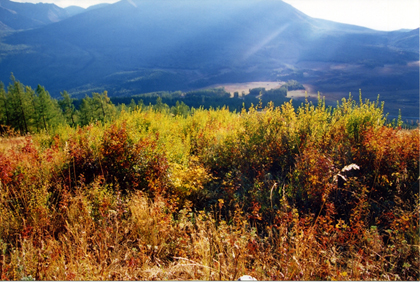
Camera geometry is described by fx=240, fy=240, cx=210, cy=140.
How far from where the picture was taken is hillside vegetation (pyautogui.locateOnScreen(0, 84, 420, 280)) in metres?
2.94

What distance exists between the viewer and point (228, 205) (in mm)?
4691

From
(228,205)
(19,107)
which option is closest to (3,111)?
(19,107)

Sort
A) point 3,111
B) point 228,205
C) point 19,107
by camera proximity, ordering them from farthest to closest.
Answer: point 3,111 → point 19,107 → point 228,205

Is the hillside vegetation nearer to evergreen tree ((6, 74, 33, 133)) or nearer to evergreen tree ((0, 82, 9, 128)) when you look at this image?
evergreen tree ((6, 74, 33, 133))

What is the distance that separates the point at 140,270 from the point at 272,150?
150 inches

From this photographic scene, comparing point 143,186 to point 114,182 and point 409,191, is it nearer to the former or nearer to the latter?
point 114,182

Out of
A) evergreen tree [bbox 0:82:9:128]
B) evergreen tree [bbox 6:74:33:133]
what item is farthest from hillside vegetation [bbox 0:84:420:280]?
evergreen tree [bbox 0:82:9:128]

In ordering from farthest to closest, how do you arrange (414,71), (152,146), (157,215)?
(414,71), (152,146), (157,215)

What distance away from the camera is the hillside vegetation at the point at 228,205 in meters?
2.94

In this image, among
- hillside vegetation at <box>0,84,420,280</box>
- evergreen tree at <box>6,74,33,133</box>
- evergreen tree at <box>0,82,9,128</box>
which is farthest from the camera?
evergreen tree at <box>0,82,9,128</box>

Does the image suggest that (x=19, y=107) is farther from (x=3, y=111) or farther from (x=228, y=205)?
(x=228, y=205)

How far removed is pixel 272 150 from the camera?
5.61m

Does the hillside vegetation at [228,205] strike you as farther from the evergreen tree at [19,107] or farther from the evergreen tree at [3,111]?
the evergreen tree at [3,111]

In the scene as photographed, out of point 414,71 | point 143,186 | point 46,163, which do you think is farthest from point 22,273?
point 414,71
